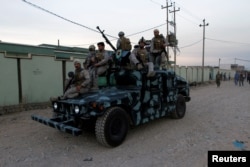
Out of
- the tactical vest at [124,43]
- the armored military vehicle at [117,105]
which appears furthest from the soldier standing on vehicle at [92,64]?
the tactical vest at [124,43]

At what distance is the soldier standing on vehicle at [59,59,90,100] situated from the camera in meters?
5.26

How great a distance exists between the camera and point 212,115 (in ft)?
25.9

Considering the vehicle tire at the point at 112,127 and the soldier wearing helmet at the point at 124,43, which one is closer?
the vehicle tire at the point at 112,127

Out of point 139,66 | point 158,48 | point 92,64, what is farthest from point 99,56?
point 158,48

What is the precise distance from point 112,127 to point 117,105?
466mm

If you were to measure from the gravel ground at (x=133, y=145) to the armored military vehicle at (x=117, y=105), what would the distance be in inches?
15.8

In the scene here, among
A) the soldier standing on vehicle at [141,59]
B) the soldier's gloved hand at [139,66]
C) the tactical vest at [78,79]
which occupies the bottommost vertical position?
the tactical vest at [78,79]

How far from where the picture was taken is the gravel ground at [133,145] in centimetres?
405


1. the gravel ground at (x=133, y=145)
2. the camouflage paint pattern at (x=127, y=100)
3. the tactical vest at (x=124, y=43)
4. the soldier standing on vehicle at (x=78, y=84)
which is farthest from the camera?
the tactical vest at (x=124, y=43)

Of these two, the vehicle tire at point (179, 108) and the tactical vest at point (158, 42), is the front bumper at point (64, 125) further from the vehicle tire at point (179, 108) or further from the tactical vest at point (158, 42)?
the tactical vest at point (158, 42)

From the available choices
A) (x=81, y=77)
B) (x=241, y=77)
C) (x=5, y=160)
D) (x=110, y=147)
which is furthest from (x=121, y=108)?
(x=241, y=77)

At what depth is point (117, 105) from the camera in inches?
187

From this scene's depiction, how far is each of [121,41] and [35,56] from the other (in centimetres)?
490

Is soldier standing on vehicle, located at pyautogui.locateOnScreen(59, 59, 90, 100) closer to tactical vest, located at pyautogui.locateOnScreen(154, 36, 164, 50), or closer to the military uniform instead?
the military uniform
